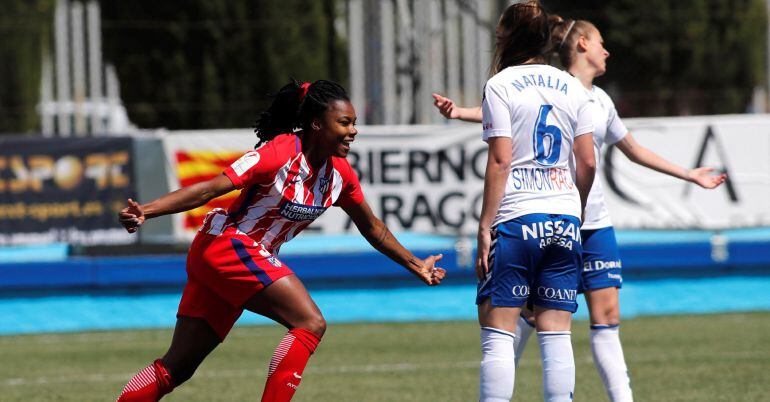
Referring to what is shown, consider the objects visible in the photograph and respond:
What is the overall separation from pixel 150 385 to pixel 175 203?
94cm

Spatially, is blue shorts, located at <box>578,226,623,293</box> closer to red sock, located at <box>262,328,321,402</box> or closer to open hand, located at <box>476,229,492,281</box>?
open hand, located at <box>476,229,492,281</box>

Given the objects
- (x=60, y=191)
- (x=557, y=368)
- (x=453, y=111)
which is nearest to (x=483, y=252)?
(x=557, y=368)

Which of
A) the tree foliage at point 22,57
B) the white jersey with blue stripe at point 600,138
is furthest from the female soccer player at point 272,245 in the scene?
the tree foliage at point 22,57

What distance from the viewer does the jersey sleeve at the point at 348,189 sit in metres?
6.38

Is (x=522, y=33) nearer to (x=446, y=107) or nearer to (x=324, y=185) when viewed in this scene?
(x=446, y=107)

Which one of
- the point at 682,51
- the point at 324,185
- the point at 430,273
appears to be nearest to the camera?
the point at 324,185

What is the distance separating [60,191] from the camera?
14.0 metres

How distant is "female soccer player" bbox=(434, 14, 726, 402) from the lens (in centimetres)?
670

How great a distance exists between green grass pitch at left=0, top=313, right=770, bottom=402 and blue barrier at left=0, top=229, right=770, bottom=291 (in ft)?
2.14

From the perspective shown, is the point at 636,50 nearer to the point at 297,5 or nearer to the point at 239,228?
the point at 297,5

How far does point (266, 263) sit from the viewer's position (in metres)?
6.20

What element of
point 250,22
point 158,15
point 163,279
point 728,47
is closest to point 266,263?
point 163,279

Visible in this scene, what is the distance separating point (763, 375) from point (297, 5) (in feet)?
60.7

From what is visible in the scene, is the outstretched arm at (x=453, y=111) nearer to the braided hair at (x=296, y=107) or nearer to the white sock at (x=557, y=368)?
the braided hair at (x=296, y=107)
